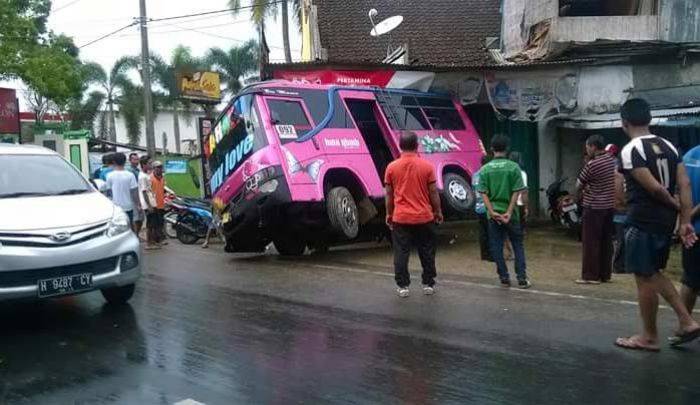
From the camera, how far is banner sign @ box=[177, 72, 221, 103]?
67.3 feet

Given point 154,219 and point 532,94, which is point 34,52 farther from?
point 532,94

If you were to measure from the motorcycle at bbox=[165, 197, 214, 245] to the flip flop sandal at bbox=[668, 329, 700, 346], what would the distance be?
974cm

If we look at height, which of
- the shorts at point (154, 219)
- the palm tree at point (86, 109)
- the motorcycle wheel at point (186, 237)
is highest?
the palm tree at point (86, 109)

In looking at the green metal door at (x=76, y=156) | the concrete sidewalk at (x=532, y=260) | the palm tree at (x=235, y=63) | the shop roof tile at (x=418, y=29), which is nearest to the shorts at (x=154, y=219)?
the concrete sidewalk at (x=532, y=260)

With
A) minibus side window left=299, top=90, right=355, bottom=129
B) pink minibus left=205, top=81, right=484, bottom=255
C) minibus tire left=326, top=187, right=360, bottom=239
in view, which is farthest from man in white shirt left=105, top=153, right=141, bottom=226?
minibus tire left=326, top=187, right=360, bottom=239

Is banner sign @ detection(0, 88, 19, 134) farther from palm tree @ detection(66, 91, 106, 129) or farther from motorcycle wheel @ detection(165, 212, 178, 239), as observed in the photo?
palm tree @ detection(66, 91, 106, 129)

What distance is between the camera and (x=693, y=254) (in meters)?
5.20

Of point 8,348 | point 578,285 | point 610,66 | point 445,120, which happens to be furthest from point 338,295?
point 610,66

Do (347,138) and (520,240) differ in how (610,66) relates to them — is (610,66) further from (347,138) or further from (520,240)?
(520,240)

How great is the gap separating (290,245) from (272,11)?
2062 cm

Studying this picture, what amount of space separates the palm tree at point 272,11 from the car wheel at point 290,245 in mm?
18237

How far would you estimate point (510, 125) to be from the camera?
49.8 feet

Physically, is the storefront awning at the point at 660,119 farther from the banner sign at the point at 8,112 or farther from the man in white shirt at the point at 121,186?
the banner sign at the point at 8,112

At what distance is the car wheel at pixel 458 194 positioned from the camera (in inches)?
440
